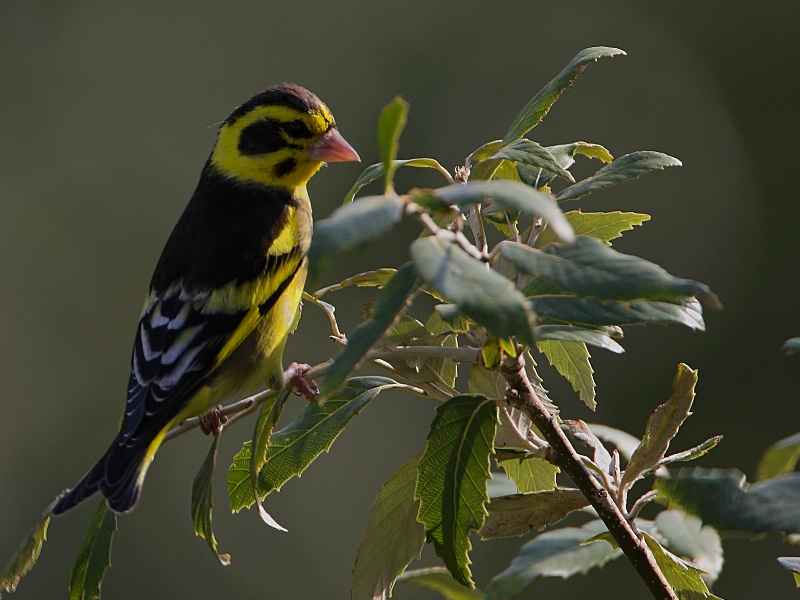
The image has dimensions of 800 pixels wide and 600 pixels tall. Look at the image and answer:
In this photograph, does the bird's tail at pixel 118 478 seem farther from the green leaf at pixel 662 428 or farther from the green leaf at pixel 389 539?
the green leaf at pixel 662 428

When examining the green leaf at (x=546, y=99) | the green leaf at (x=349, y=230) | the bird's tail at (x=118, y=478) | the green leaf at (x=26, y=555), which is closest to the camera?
the green leaf at (x=349, y=230)

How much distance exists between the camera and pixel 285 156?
366 cm

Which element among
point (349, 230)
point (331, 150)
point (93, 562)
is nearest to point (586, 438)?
point (349, 230)

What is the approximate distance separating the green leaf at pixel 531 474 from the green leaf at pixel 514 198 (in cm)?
90

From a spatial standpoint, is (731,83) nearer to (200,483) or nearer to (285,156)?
(285,156)

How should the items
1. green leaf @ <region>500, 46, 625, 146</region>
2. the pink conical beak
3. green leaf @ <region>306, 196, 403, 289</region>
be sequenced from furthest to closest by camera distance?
the pink conical beak, green leaf @ <region>500, 46, 625, 146</region>, green leaf @ <region>306, 196, 403, 289</region>

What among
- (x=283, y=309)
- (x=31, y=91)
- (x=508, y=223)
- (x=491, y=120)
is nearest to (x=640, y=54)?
(x=491, y=120)

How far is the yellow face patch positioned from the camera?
3633mm

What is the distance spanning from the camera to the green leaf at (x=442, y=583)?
1632 mm

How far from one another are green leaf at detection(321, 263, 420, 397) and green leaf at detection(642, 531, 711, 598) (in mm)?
614

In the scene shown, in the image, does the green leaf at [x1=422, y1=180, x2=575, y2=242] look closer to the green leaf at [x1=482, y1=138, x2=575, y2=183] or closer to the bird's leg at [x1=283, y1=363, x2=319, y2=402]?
the green leaf at [x1=482, y1=138, x2=575, y2=183]

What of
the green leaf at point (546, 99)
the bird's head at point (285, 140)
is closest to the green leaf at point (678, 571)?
the green leaf at point (546, 99)

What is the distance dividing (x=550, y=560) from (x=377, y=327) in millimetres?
374

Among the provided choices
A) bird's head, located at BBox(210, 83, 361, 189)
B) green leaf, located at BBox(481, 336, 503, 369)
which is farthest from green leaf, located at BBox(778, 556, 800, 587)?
bird's head, located at BBox(210, 83, 361, 189)
